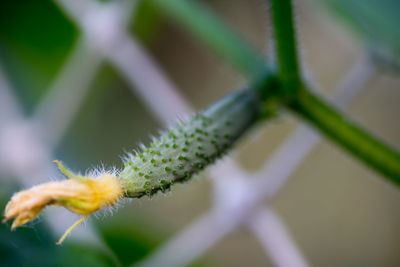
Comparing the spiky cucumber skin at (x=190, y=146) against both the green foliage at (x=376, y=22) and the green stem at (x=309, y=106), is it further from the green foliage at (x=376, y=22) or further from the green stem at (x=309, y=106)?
the green foliage at (x=376, y=22)

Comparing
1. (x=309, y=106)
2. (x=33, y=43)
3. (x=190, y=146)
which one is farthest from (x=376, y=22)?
(x=33, y=43)

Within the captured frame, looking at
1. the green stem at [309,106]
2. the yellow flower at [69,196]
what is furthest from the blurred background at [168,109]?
the yellow flower at [69,196]

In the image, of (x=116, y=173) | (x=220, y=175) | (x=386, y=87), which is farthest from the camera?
(x=386, y=87)

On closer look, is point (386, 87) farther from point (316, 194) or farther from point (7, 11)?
point (7, 11)

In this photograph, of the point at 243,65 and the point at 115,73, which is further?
the point at 115,73

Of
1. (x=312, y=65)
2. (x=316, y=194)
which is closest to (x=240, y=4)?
(x=312, y=65)

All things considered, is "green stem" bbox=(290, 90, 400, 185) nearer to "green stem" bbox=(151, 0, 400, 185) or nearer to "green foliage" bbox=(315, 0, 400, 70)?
"green stem" bbox=(151, 0, 400, 185)

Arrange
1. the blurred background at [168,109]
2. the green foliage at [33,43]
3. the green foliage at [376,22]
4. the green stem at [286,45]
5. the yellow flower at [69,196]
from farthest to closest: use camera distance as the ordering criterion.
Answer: the green foliage at [33,43], the blurred background at [168,109], the green foliage at [376,22], the green stem at [286,45], the yellow flower at [69,196]

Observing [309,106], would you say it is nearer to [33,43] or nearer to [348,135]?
[348,135]
